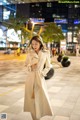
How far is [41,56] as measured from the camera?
13.4 ft

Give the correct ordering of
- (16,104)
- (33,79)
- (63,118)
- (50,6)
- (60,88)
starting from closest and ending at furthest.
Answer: (33,79) < (63,118) < (16,104) < (60,88) < (50,6)

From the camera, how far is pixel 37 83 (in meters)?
4.07

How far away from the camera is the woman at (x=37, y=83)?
407 centimetres

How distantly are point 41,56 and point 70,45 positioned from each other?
57881mm

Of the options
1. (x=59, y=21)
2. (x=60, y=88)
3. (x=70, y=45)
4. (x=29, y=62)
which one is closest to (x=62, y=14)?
(x=59, y=21)

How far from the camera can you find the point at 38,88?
13.4ft

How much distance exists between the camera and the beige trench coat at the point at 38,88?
160 inches

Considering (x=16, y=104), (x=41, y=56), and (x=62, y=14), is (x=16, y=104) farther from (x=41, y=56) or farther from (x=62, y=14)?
(x=62, y=14)

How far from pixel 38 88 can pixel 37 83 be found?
9 centimetres

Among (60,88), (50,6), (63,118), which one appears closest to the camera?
(63,118)

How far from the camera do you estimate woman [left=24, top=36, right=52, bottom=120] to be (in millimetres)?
4066

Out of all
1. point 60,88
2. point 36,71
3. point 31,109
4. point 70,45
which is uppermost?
point 36,71

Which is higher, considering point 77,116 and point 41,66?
point 41,66

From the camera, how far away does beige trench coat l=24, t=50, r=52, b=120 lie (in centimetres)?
407
